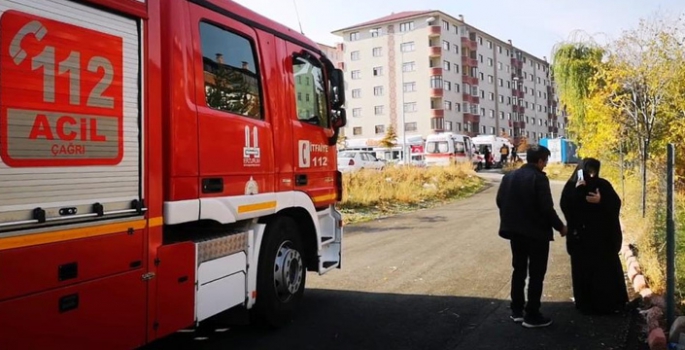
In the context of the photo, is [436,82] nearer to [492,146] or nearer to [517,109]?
[492,146]

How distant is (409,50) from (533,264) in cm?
6664

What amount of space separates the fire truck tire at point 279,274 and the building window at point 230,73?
1.20 meters

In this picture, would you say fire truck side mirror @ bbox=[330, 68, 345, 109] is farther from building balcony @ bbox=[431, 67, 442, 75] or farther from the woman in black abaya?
building balcony @ bbox=[431, 67, 442, 75]

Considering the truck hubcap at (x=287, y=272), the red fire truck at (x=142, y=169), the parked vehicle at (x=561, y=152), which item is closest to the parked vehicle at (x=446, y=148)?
the parked vehicle at (x=561, y=152)

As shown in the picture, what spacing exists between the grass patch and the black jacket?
30.4 ft

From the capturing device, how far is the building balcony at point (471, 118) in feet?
239

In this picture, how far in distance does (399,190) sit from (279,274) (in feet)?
47.4

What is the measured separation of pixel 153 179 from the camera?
12.7 feet

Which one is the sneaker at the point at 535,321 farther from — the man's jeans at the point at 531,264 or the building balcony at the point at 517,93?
the building balcony at the point at 517,93

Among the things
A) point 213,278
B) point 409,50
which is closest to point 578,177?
point 213,278

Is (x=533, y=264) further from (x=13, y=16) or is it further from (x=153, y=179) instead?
(x=13, y=16)

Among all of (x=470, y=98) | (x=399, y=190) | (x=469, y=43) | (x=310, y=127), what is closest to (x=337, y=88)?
(x=310, y=127)

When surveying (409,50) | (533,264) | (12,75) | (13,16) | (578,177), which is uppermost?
(409,50)

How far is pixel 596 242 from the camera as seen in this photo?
5.89m
